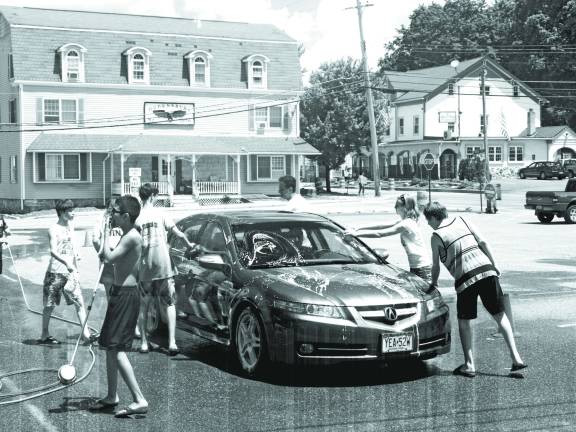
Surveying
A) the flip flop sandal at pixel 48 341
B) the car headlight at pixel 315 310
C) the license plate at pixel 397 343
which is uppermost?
the car headlight at pixel 315 310

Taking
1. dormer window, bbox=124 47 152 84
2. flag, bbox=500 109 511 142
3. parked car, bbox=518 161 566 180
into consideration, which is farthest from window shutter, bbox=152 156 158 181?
flag, bbox=500 109 511 142

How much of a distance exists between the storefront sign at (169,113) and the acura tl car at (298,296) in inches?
1562

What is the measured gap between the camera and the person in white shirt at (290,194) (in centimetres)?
1038

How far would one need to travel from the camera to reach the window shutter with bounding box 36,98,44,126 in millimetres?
45812

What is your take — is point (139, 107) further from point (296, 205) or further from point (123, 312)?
point (123, 312)

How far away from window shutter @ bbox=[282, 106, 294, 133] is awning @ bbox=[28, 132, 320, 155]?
A: 598 millimetres

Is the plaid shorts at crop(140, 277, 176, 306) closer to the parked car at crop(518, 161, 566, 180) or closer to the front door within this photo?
the front door

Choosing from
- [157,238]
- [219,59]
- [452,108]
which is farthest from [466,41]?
[157,238]

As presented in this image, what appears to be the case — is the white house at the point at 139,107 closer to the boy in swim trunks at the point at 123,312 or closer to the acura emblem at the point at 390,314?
the acura emblem at the point at 390,314

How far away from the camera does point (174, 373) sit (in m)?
8.29

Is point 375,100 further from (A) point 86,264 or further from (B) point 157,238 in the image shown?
(B) point 157,238

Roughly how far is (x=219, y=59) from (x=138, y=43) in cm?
474

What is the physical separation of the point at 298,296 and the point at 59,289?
3284 mm

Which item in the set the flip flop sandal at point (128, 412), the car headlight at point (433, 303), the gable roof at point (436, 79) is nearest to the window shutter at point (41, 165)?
the gable roof at point (436, 79)
